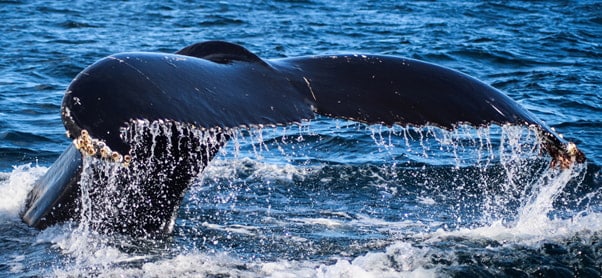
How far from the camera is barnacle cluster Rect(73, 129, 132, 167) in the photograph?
11.1 ft

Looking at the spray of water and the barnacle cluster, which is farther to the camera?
the spray of water

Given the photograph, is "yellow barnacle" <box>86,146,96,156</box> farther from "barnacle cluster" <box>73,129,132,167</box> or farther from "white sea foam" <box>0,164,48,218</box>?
"white sea foam" <box>0,164,48,218</box>

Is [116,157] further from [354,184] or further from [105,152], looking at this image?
[354,184]

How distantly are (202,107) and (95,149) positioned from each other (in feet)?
2.51

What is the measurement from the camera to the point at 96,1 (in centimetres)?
2312

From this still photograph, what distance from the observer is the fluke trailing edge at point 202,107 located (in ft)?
12.2

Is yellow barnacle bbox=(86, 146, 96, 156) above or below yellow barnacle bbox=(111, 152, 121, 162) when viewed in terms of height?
above

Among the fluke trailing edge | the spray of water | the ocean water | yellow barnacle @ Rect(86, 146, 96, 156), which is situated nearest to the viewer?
yellow barnacle @ Rect(86, 146, 96, 156)

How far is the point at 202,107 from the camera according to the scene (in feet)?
13.4

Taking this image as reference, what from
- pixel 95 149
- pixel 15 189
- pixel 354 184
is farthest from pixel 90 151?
pixel 354 184

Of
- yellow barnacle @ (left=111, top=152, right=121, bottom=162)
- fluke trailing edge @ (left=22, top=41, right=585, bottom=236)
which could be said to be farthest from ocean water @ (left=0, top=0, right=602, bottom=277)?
yellow barnacle @ (left=111, top=152, right=121, bottom=162)

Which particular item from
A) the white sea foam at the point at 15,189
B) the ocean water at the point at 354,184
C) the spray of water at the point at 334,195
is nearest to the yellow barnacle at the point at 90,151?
the spray of water at the point at 334,195

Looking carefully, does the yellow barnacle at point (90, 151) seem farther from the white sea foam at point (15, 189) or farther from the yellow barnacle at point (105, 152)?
the white sea foam at point (15, 189)

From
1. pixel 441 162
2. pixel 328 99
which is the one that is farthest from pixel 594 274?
pixel 441 162
